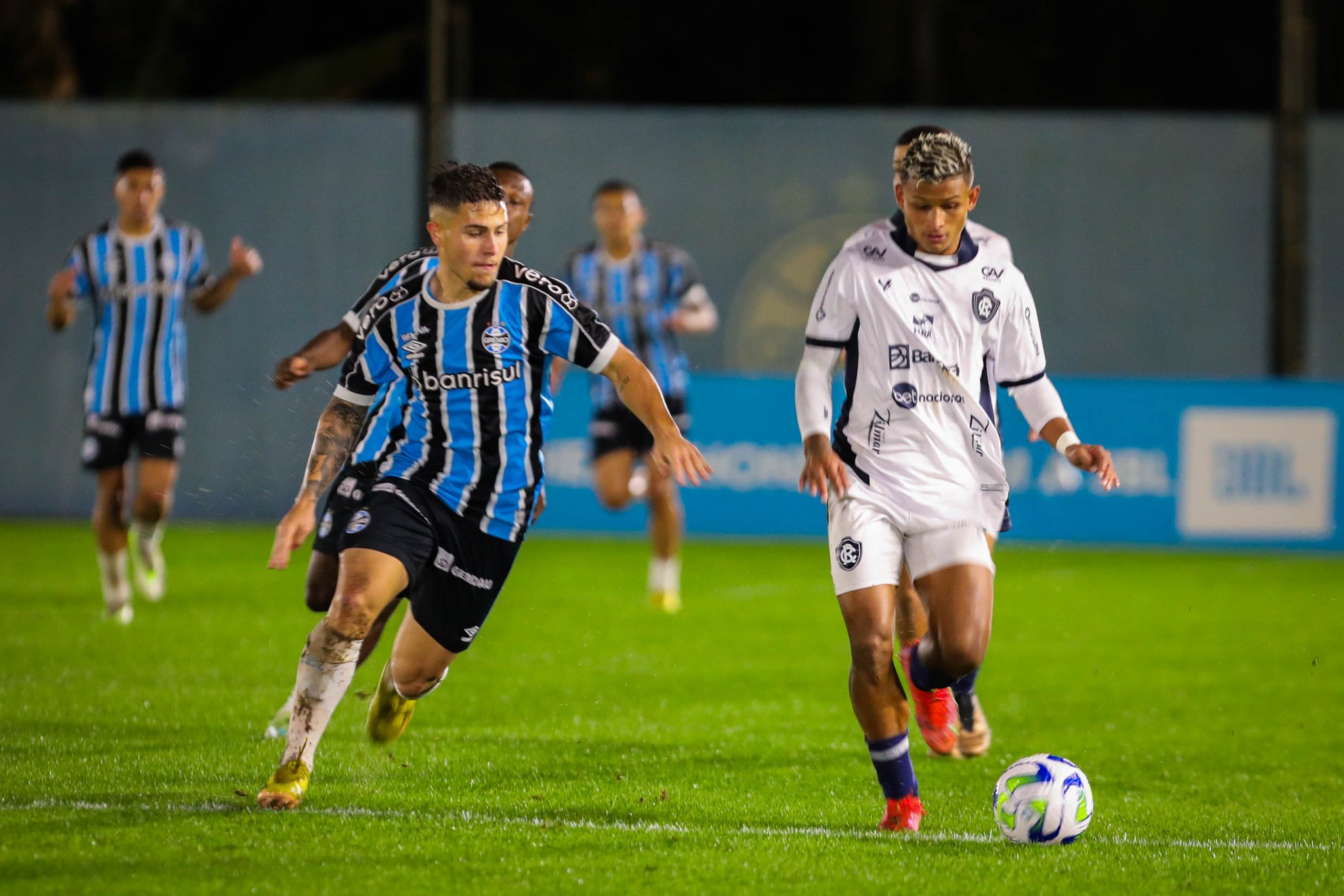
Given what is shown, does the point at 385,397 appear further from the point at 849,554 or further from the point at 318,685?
the point at 849,554

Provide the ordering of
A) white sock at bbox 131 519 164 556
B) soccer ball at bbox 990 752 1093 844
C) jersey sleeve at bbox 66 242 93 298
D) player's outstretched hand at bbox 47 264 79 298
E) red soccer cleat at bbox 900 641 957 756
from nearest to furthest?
soccer ball at bbox 990 752 1093 844
red soccer cleat at bbox 900 641 957 756
player's outstretched hand at bbox 47 264 79 298
jersey sleeve at bbox 66 242 93 298
white sock at bbox 131 519 164 556

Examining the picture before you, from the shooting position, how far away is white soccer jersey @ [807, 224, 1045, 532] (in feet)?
17.0

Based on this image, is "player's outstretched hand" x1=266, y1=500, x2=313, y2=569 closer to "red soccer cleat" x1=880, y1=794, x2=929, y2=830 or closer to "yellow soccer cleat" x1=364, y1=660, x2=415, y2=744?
"yellow soccer cleat" x1=364, y1=660, x2=415, y2=744

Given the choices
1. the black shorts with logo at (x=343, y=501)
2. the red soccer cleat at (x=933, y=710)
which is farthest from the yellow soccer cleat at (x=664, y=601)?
the black shorts with logo at (x=343, y=501)

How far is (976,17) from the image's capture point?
76.2ft

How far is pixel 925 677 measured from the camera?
545 cm

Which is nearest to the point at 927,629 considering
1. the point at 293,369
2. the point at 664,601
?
the point at 293,369

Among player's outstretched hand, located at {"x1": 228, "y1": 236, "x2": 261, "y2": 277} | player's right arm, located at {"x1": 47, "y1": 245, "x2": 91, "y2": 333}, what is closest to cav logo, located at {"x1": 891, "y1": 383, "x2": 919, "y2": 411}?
player's outstretched hand, located at {"x1": 228, "y1": 236, "x2": 261, "y2": 277}

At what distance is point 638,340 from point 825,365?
5785 millimetres

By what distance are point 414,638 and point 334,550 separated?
49 centimetres

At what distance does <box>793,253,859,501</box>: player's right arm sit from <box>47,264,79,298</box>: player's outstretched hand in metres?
5.40

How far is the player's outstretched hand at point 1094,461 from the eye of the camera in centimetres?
516

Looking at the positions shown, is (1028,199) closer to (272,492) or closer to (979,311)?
(272,492)

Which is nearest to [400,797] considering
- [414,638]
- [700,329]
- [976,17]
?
[414,638]
